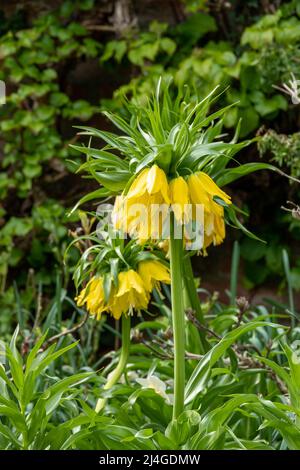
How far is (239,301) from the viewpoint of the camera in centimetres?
148

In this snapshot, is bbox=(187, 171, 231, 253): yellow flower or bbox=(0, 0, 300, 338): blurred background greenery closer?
bbox=(187, 171, 231, 253): yellow flower

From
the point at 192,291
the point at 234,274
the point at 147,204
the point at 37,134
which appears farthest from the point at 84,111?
the point at 147,204

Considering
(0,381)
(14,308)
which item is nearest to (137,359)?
(0,381)

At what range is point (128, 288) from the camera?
1.39 meters

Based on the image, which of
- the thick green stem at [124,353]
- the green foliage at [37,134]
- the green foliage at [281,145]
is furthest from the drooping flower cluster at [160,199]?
the green foliage at [37,134]

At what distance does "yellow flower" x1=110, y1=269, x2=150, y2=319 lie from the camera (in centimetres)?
139

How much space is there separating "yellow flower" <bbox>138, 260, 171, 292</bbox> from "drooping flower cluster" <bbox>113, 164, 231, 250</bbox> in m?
0.15

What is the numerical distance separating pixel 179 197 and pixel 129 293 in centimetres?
27

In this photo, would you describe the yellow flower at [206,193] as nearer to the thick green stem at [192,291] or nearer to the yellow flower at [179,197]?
the yellow flower at [179,197]

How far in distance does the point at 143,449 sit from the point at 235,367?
0.32 meters

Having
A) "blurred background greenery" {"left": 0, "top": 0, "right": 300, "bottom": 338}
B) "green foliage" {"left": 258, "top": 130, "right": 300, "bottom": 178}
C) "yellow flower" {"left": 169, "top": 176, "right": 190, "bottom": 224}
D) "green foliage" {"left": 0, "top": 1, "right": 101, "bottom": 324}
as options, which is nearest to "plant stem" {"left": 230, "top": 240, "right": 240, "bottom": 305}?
"green foliage" {"left": 258, "top": 130, "right": 300, "bottom": 178}

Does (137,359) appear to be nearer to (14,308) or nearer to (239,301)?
(239,301)

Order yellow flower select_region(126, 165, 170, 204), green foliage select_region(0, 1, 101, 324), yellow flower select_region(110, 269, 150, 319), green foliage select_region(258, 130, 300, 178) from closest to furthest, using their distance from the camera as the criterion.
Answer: yellow flower select_region(126, 165, 170, 204), yellow flower select_region(110, 269, 150, 319), green foliage select_region(258, 130, 300, 178), green foliage select_region(0, 1, 101, 324)

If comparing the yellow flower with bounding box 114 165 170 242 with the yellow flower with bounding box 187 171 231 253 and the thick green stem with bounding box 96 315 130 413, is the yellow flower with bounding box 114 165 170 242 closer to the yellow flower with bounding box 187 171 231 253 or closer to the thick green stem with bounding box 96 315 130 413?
the yellow flower with bounding box 187 171 231 253
